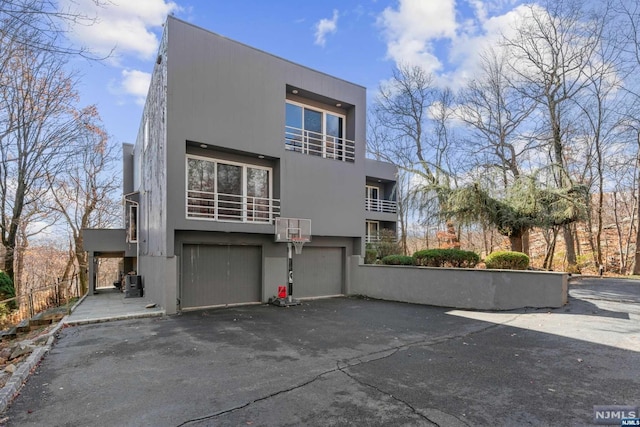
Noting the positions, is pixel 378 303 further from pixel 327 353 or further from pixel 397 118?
pixel 397 118

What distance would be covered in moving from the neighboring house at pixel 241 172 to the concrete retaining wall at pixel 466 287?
5.16ft

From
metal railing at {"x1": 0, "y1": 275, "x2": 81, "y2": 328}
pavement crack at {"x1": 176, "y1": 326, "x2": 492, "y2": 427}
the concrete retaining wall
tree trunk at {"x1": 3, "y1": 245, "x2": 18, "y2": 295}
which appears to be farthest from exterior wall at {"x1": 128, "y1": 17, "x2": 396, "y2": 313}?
tree trunk at {"x1": 3, "y1": 245, "x2": 18, "y2": 295}

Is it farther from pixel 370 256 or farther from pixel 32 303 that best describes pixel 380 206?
pixel 32 303

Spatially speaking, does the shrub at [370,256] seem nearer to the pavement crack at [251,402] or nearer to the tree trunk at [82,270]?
the pavement crack at [251,402]

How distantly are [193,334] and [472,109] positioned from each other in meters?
21.0

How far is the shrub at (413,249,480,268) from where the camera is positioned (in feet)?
37.8

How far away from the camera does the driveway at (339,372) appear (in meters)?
3.51

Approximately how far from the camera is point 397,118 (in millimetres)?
25141

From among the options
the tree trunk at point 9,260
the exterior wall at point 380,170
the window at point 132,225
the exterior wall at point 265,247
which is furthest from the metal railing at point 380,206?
the tree trunk at point 9,260

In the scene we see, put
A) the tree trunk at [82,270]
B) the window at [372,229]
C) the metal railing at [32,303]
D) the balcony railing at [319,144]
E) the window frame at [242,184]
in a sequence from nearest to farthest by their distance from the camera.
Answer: the window frame at [242,184], the metal railing at [32,303], the balcony railing at [319,144], the tree trunk at [82,270], the window at [372,229]

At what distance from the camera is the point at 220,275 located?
10711mm

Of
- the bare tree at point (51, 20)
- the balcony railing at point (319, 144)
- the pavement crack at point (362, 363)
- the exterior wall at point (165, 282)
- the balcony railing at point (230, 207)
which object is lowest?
the pavement crack at point (362, 363)

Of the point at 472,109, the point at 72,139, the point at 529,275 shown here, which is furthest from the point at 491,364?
the point at 72,139

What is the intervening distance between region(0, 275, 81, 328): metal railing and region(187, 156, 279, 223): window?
679cm
